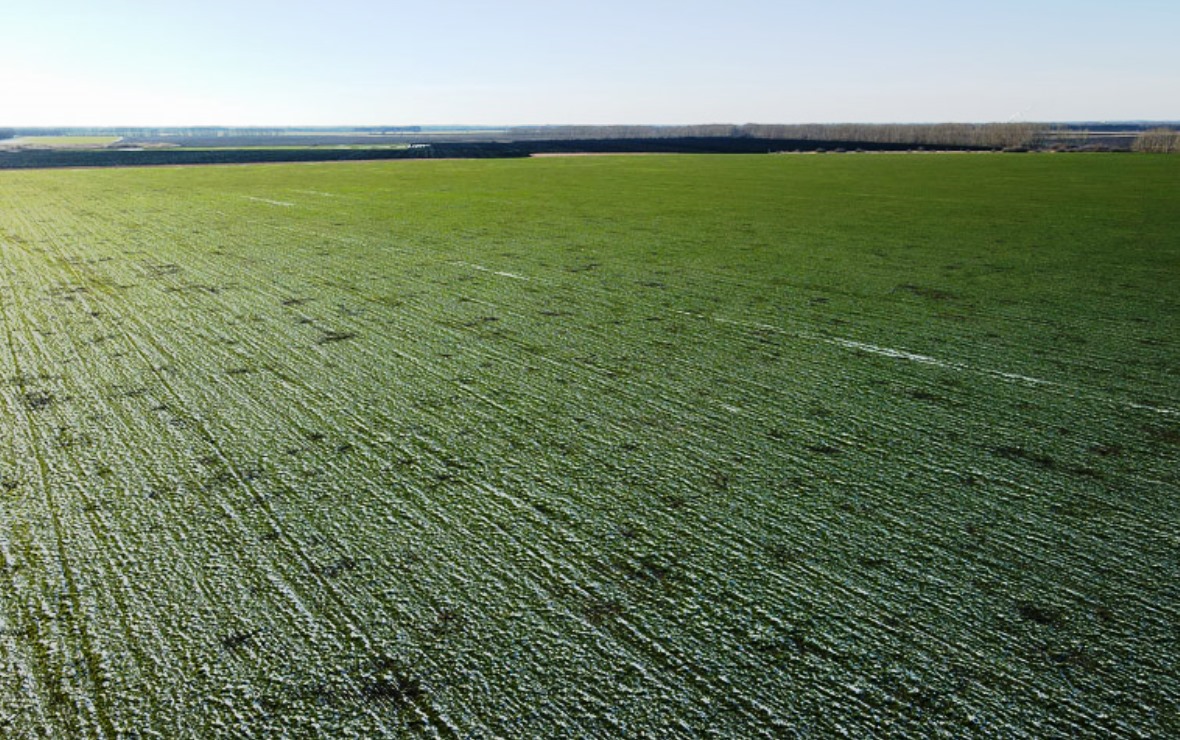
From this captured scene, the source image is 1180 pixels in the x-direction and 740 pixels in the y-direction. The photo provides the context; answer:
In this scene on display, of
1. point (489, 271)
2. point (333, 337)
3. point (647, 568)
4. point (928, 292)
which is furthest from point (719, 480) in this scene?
point (489, 271)

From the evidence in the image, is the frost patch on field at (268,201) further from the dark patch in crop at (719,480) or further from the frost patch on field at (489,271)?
the dark patch in crop at (719,480)

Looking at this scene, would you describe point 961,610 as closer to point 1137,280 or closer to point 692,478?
point 692,478

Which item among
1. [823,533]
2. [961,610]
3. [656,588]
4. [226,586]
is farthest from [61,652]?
[961,610]

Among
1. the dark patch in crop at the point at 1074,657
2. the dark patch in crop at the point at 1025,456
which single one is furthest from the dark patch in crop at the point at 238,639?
the dark patch in crop at the point at 1025,456

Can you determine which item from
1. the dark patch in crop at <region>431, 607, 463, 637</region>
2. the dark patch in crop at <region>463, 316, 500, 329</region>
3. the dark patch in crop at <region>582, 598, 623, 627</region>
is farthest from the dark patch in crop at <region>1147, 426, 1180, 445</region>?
the dark patch in crop at <region>463, 316, 500, 329</region>

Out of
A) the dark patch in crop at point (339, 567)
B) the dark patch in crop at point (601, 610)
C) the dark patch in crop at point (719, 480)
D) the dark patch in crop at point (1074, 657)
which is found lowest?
the dark patch in crop at point (1074, 657)

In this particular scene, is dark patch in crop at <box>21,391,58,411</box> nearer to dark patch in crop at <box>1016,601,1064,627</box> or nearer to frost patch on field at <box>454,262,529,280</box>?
frost patch on field at <box>454,262,529,280</box>
